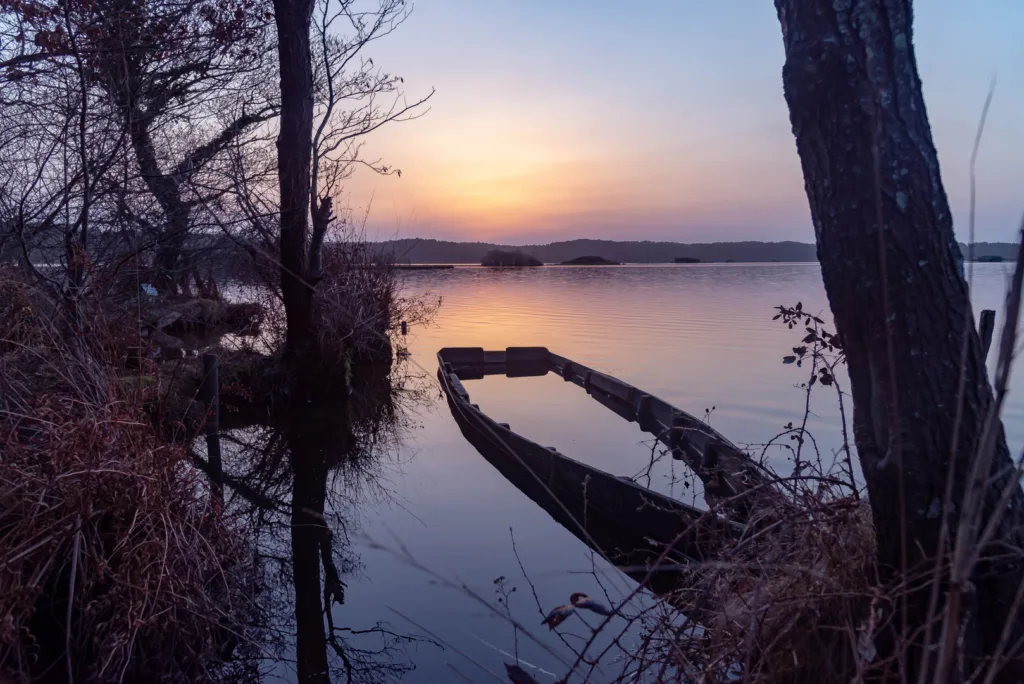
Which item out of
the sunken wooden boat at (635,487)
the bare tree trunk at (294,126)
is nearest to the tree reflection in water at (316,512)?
the sunken wooden boat at (635,487)

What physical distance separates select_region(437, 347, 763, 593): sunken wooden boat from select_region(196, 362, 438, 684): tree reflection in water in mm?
1559

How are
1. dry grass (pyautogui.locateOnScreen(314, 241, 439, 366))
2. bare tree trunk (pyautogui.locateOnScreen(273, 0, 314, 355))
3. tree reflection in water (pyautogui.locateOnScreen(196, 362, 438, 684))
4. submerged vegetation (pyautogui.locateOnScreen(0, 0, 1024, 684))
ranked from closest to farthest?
submerged vegetation (pyautogui.locateOnScreen(0, 0, 1024, 684))
tree reflection in water (pyautogui.locateOnScreen(196, 362, 438, 684))
bare tree trunk (pyautogui.locateOnScreen(273, 0, 314, 355))
dry grass (pyautogui.locateOnScreen(314, 241, 439, 366))

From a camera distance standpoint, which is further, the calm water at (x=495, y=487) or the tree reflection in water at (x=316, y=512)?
the calm water at (x=495, y=487)

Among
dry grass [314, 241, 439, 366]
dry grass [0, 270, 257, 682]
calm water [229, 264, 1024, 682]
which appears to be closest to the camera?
dry grass [0, 270, 257, 682]

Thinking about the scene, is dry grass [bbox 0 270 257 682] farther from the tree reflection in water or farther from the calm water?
the calm water

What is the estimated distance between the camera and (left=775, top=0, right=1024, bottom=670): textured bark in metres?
2.17

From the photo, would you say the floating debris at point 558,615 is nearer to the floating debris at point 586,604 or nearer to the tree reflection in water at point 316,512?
the floating debris at point 586,604

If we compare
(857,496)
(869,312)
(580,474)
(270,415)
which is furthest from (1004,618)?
(270,415)

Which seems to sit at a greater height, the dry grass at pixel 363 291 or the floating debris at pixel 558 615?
the dry grass at pixel 363 291

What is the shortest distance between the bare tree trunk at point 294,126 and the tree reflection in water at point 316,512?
245cm

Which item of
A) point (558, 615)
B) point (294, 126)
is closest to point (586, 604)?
point (558, 615)

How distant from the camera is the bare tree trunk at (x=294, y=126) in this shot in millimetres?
11023

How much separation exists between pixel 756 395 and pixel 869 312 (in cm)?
1272

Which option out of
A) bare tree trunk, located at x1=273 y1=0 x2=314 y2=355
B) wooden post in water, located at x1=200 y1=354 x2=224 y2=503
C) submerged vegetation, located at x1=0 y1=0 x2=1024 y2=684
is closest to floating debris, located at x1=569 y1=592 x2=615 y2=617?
submerged vegetation, located at x1=0 y1=0 x2=1024 y2=684
